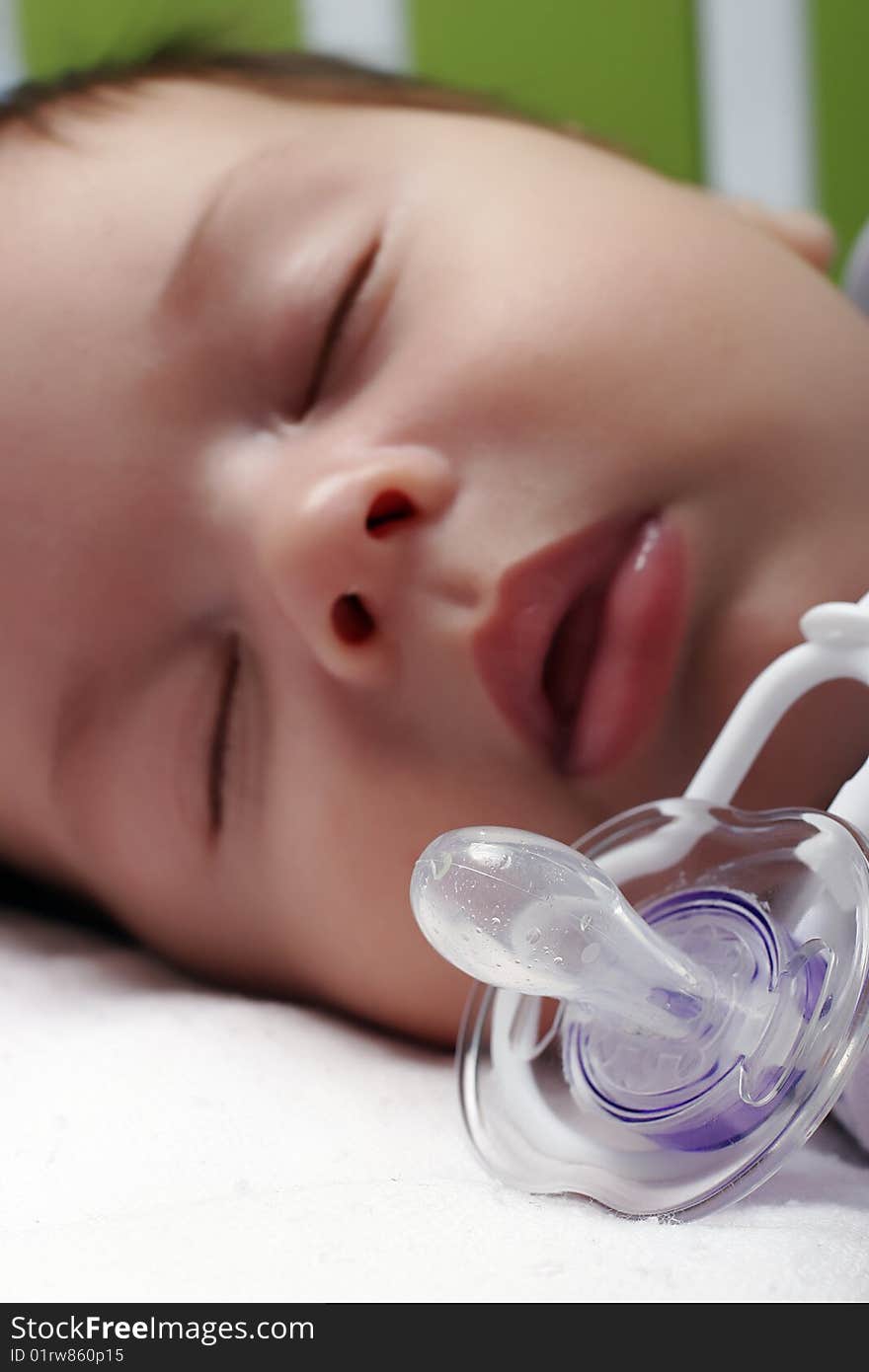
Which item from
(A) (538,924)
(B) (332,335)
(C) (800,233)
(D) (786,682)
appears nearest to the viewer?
(A) (538,924)

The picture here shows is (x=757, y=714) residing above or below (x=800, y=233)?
below

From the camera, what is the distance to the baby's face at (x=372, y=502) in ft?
2.10

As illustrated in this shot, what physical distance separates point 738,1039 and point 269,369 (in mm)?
447

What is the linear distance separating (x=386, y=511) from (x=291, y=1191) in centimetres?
31

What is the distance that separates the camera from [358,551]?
0.63 m

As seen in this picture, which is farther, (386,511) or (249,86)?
(249,86)

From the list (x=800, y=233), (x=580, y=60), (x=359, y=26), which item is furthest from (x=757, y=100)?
(x=800, y=233)

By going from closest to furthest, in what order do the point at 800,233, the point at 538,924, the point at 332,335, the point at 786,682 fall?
the point at 538,924
the point at 786,682
the point at 332,335
the point at 800,233

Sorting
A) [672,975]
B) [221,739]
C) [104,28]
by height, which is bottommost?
[221,739]

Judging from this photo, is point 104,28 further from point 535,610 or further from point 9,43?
point 535,610

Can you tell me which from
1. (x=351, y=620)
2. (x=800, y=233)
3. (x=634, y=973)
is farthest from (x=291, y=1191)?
(x=800, y=233)

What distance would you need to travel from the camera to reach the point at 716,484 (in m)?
0.66

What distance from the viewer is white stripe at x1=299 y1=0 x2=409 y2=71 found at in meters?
1.50
